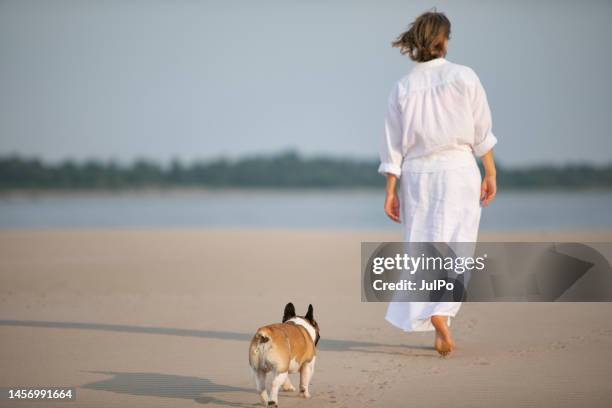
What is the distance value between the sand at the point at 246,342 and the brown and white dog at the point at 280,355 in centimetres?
26

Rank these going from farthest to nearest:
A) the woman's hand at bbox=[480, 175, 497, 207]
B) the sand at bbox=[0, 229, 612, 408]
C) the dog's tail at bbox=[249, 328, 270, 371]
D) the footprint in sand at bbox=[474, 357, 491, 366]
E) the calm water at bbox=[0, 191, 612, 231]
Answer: the calm water at bbox=[0, 191, 612, 231]
the woman's hand at bbox=[480, 175, 497, 207]
the footprint in sand at bbox=[474, 357, 491, 366]
the sand at bbox=[0, 229, 612, 408]
the dog's tail at bbox=[249, 328, 270, 371]

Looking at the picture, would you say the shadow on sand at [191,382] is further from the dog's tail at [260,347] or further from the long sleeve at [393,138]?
the long sleeve at [393,138]

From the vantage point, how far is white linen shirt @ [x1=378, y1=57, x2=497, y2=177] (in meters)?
5.50

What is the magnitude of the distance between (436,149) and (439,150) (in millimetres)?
29

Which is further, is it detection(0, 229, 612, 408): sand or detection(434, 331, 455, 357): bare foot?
detection(434, 331, 455, 357): bare foot

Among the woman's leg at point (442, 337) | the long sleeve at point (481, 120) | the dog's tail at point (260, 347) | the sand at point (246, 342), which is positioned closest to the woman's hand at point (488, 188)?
the long sleeve at point (481, 120)

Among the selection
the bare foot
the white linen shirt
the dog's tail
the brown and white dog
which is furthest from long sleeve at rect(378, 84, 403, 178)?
the dog's tail

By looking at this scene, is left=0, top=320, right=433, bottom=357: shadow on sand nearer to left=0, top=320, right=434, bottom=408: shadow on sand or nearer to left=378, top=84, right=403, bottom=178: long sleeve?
left=0, top=320, right=434, bottom=408: shadow on sand

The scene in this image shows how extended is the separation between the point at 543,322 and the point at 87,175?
77.4 meters

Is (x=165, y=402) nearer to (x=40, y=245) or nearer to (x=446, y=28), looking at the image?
(x=446, y=28)

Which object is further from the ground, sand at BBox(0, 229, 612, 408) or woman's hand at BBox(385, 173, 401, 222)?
woman's hand at BBox(385, 173, 401, 222)

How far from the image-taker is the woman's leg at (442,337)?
18.2ft

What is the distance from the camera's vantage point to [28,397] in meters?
4.62

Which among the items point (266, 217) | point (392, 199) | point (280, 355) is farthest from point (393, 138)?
point (266, 217)
